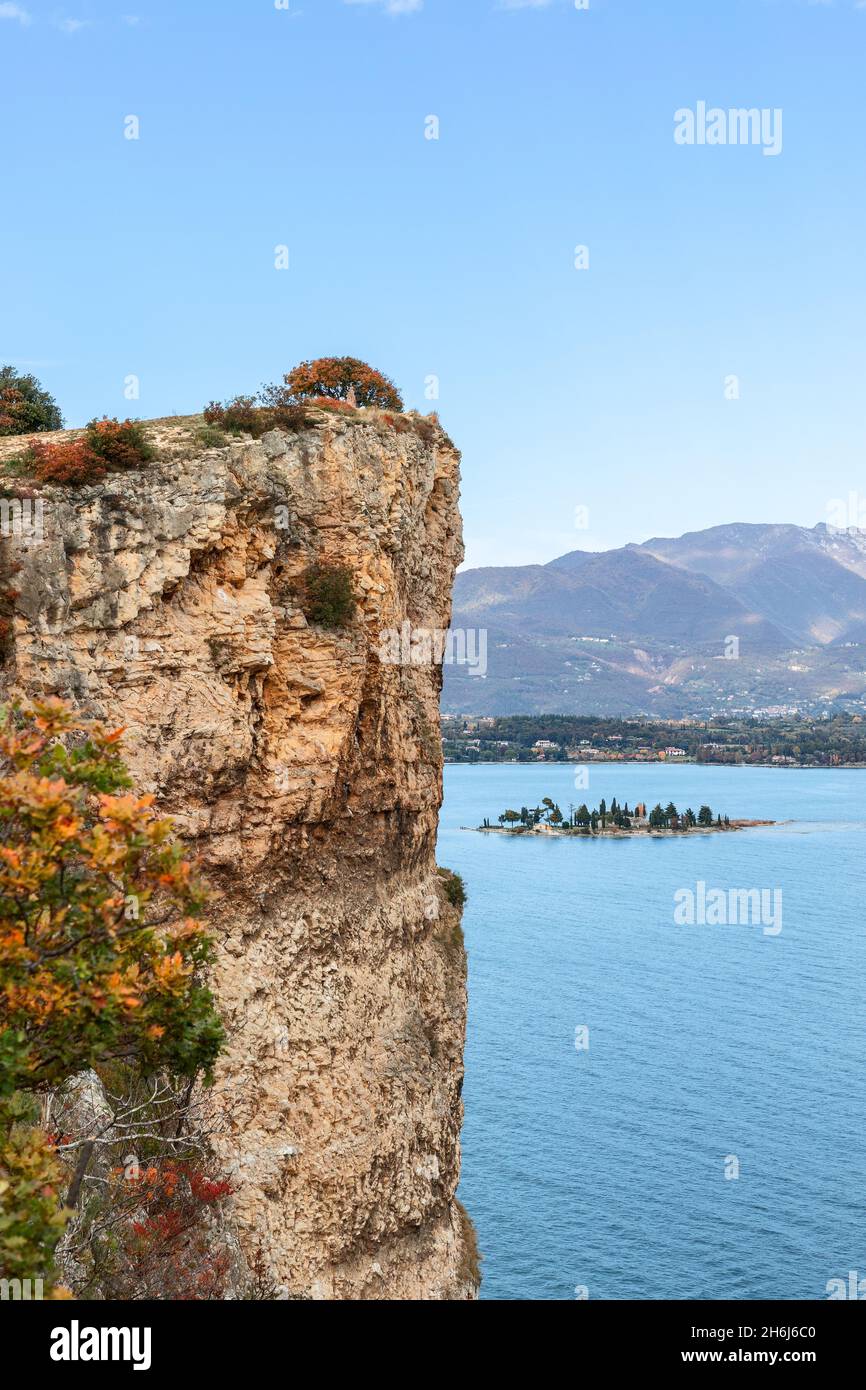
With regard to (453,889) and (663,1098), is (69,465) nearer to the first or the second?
(453,889)

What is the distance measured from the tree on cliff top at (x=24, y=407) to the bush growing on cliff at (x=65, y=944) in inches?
743

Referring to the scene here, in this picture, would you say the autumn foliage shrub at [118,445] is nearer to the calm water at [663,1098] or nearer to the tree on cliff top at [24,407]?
the tree on cliff top at [24,407]

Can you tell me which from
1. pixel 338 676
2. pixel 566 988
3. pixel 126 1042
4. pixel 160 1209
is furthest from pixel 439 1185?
pixel 566 988

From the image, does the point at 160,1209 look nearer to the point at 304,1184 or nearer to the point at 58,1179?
the point at 304,1184

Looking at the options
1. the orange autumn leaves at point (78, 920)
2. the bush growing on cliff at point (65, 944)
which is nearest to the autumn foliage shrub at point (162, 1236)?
the bush growing on cliff at point (65, 944)

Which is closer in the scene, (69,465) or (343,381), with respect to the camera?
(69,465)

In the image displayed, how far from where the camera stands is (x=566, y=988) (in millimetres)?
Result: 84375

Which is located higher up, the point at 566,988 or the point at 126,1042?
the point at 126,1042

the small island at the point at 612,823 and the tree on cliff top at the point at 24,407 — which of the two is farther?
the small island at the point at 612,823

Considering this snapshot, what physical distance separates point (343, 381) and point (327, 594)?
7535mm

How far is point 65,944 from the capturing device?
9945 mm

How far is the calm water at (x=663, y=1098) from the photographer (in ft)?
152

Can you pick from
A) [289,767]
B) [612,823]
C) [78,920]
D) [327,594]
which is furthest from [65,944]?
[612,823]
